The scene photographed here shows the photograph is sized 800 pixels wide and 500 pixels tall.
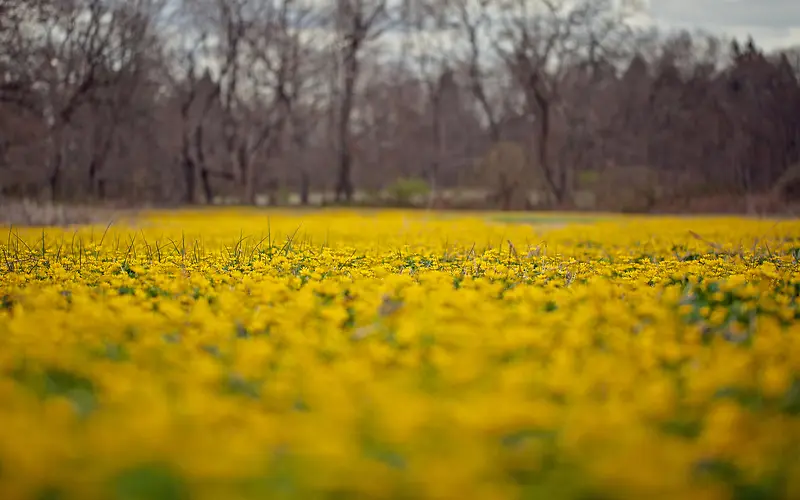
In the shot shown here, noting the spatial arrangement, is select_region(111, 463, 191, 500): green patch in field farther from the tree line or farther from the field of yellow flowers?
the tree line

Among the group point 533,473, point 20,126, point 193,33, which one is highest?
point 193,33

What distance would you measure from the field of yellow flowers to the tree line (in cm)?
2206

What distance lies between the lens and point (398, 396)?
2.32m

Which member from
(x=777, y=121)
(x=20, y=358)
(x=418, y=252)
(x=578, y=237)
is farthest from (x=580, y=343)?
(x=777, y=121)

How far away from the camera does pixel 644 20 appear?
33375mm

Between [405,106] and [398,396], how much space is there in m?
42.9

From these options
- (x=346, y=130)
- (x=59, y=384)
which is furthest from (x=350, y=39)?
(x=59, y=384)

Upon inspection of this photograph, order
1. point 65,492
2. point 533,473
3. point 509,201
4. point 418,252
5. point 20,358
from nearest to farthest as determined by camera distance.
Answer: point 65,492, point 533,473, point 20,358, point 418,252, point 509,201

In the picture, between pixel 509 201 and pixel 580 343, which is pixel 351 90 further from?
pixel 580 343

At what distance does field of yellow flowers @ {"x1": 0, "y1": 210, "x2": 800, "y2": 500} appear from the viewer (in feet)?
6.28

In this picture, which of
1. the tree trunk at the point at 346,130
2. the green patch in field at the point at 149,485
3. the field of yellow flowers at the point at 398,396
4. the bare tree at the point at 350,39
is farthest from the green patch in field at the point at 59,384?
the tree trunk at the point at 346,130

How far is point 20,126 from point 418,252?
20.2 meters

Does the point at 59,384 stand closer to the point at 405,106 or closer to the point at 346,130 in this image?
the point at 346,130

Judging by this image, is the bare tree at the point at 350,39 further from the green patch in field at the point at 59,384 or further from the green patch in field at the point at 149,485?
the green patch in field at the point at 149,485
